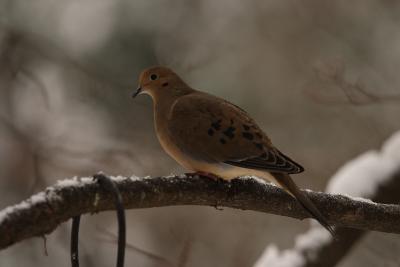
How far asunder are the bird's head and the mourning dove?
0.68ft

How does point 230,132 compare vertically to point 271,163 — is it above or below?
above

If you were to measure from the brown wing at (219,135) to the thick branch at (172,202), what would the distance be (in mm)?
156

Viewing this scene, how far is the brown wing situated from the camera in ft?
9.09

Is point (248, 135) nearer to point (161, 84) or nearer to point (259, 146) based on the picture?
point (259, 146)

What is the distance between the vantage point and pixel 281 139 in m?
6.44

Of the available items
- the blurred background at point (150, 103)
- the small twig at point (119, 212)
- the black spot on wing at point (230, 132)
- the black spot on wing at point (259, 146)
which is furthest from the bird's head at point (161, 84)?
the small twig at point (119, 212)

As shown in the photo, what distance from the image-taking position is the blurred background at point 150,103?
Answer: 209 inches

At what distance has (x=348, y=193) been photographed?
11.1 ft

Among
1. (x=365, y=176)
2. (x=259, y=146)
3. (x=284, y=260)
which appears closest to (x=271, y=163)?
(x=259, y=146)

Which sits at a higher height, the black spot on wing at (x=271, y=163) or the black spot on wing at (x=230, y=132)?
the black spot on wing at (x=230, y=132)

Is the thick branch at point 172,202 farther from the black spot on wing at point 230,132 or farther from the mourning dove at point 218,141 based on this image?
the black spot on wing at point 230,132

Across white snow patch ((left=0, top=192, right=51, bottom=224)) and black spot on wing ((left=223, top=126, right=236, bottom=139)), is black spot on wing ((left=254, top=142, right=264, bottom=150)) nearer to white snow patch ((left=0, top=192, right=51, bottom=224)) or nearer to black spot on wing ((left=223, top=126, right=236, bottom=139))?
black spot on wing ((left=223, top=126, right=236, bottom=139))

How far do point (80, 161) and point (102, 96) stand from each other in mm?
612

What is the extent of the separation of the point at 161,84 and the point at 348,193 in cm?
101
